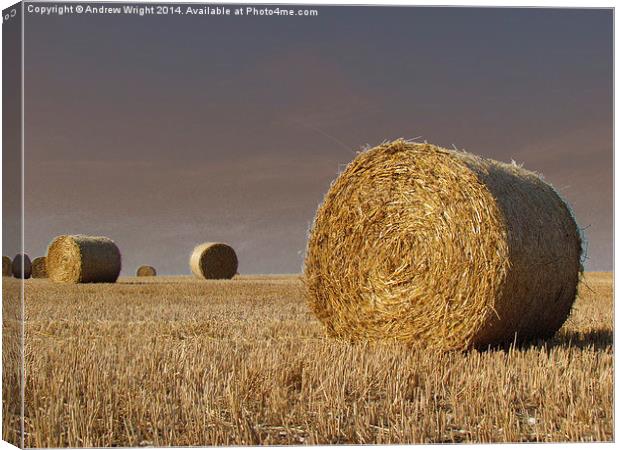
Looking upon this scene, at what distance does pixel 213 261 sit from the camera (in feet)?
68.9

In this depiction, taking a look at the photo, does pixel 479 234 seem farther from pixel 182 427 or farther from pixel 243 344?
pixel 182 427

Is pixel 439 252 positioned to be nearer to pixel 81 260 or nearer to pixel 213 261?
pixel 81 260

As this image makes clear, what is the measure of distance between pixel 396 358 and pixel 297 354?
0.70 metres

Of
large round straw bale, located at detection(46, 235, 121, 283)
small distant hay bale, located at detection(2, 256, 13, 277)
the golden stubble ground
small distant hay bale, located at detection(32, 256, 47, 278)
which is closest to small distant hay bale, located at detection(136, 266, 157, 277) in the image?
small distant hay bale, located at detection(32, 256, 47, 278)

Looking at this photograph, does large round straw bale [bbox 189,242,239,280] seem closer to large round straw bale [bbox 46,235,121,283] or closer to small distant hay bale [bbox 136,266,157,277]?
large round straw bale [bbox 46,235,121,283]

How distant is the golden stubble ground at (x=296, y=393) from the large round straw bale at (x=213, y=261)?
14.0m

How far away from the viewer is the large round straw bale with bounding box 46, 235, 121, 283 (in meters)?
17.3

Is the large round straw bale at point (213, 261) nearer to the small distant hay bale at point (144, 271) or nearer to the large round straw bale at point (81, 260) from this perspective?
the large round straw bale at point (81, 260)

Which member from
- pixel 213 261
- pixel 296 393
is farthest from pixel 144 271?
pixel 296 393

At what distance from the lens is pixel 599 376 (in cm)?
486

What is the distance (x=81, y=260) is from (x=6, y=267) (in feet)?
46.2

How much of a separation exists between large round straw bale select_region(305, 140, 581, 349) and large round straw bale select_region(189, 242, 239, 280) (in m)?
14.1

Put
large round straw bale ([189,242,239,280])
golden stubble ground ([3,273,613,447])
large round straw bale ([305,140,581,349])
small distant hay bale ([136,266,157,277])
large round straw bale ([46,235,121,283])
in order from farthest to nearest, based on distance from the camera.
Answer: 1. small distant hay bale ([136,266,157,277])
2. large round straw bale ([189,242,239,280])
3. large round straw bale ([46,235,121,283])
4. large round straw bale ([305,140,581,349])
5. golden stubble ground ([3,273,613,447])

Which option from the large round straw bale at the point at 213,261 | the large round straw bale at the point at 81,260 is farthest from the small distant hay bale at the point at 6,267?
the large round straw bale at the point at 213,261
